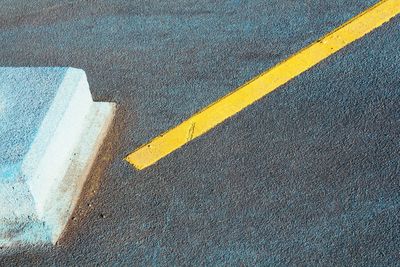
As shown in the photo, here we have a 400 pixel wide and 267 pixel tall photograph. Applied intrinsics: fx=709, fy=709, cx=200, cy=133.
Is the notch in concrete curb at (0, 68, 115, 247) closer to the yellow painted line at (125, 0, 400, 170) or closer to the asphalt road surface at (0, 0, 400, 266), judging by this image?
the asphalt road surface at (0, 0, 400, 266)

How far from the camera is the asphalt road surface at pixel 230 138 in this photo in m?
3.28

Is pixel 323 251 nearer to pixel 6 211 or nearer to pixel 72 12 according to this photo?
pixel 6 211

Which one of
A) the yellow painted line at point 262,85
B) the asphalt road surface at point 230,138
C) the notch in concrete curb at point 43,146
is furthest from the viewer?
the yellow painted line at point 262,85

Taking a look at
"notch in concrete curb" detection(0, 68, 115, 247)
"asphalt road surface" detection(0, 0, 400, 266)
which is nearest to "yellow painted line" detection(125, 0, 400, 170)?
"asphalt road surface" detection(0, 0, 400, 266)

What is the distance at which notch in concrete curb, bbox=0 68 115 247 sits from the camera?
3389 mm

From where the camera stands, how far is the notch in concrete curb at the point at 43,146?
3.39 m

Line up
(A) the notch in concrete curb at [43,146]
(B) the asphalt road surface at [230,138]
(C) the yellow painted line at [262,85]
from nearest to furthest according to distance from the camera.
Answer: (B) the asphalt road surface at [230,138] → (A) the notch in concrete curb at [43,146] → (C) the yellow painted line at [262,85]

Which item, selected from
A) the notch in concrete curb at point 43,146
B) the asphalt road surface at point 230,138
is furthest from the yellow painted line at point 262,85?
the notch in concrete curb at point 43,146

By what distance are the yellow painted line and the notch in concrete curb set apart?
0.33 m

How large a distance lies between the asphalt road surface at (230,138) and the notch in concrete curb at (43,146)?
0.30 feet

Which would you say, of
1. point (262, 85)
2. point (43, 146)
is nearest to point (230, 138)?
point (262, 85)

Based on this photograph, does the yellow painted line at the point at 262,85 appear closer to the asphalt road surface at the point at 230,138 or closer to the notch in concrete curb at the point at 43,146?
the asphalt road surface at the point at 230,138

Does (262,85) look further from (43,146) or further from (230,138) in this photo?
→ (43,146)

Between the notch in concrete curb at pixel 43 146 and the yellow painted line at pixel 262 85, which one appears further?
the yellow painted line at pixel 262 85
